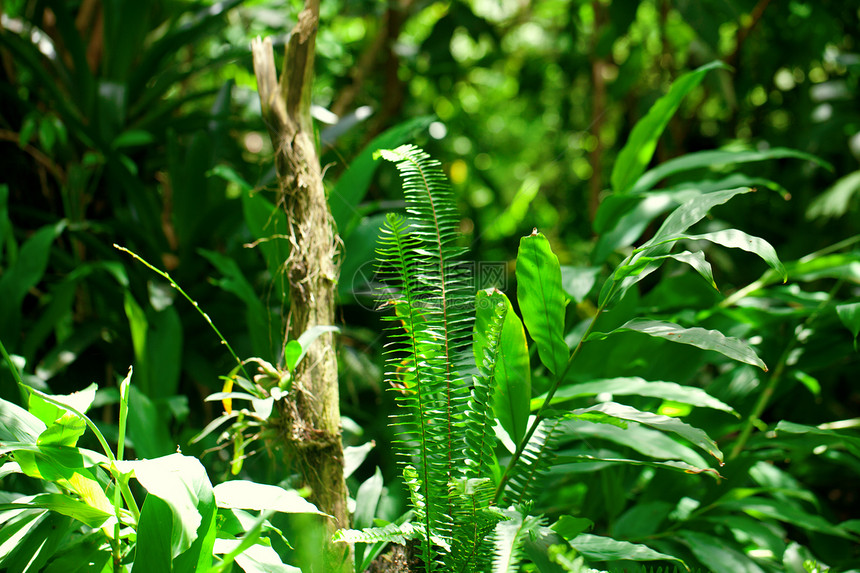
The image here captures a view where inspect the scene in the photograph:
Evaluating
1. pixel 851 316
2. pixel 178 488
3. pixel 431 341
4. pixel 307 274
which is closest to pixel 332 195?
pixel 307 274

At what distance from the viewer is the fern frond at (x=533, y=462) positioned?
22.3 inches

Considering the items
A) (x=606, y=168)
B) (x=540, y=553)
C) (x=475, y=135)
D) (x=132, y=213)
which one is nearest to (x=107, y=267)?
(x=132, y=213)

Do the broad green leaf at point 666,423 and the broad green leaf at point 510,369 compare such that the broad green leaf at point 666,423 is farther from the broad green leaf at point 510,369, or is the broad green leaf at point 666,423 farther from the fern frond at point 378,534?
the fern frond at point 378,534

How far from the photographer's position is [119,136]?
3.65 ft

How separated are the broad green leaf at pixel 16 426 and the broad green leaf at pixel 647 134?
0.81m

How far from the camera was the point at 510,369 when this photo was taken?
21.3 inches

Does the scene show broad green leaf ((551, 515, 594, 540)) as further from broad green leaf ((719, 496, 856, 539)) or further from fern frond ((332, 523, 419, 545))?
broad green leaf ((719, 496, 856, 539))

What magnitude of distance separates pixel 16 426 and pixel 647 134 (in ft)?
2.80

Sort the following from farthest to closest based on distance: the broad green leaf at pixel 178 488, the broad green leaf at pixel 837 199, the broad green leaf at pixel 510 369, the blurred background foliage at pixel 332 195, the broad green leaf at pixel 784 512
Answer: the broad green leaf at pixel 837 199
the blurred background foliage at pixel 332 195
the broad green leaf at pixel 784 512
the broad green leaf at pixel 510 369
the broad green leaf at pixel 178 488

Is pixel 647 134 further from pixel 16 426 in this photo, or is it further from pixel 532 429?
pixel 16 426

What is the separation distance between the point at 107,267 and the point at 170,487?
1.93 ft

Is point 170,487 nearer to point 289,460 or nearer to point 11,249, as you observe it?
point 289,460

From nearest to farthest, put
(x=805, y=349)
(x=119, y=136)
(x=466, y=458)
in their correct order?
(x=466, y=458)
(x=805, y=349)
(x=119, y=136)

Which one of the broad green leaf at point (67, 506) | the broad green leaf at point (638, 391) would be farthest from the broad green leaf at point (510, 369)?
the broad green leaf at point (67, 506)
